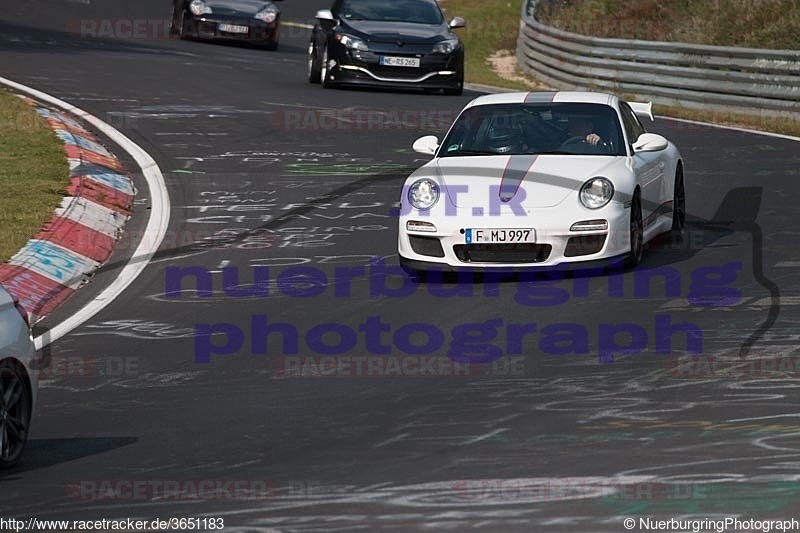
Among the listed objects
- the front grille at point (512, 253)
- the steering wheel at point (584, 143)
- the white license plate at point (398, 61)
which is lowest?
the white license plate at point (398, 61)

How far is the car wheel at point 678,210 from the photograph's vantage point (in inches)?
545

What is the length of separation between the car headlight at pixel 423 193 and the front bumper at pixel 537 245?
0.57ft

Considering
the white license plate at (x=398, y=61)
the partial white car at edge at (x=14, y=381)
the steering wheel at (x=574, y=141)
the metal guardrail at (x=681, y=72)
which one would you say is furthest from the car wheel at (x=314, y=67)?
the partial white car at edge at (x=14, y=381)

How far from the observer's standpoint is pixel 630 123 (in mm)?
13492

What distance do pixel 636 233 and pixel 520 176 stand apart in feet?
3.21

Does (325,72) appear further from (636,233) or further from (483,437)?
(483,437)

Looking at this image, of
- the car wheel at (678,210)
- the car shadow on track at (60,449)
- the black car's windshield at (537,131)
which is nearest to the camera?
the car shadow on track at (60,449)

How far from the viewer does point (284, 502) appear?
22.0 feet

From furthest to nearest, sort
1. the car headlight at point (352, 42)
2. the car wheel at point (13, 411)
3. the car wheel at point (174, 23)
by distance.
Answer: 1. the car wheel at point (174, 23)
2. the car headlight at point (352, 42)
3. the car wheel at point (13, 411)

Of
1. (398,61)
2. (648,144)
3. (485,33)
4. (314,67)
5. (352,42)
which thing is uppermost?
(648,144)

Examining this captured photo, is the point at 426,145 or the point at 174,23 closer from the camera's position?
the point at 426,145

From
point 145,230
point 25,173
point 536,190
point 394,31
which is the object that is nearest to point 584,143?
point 536,190

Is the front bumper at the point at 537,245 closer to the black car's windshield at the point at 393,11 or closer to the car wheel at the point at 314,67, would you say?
the car wheel at the point at 314,67

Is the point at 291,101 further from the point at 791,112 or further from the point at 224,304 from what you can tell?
the point at 224,304
